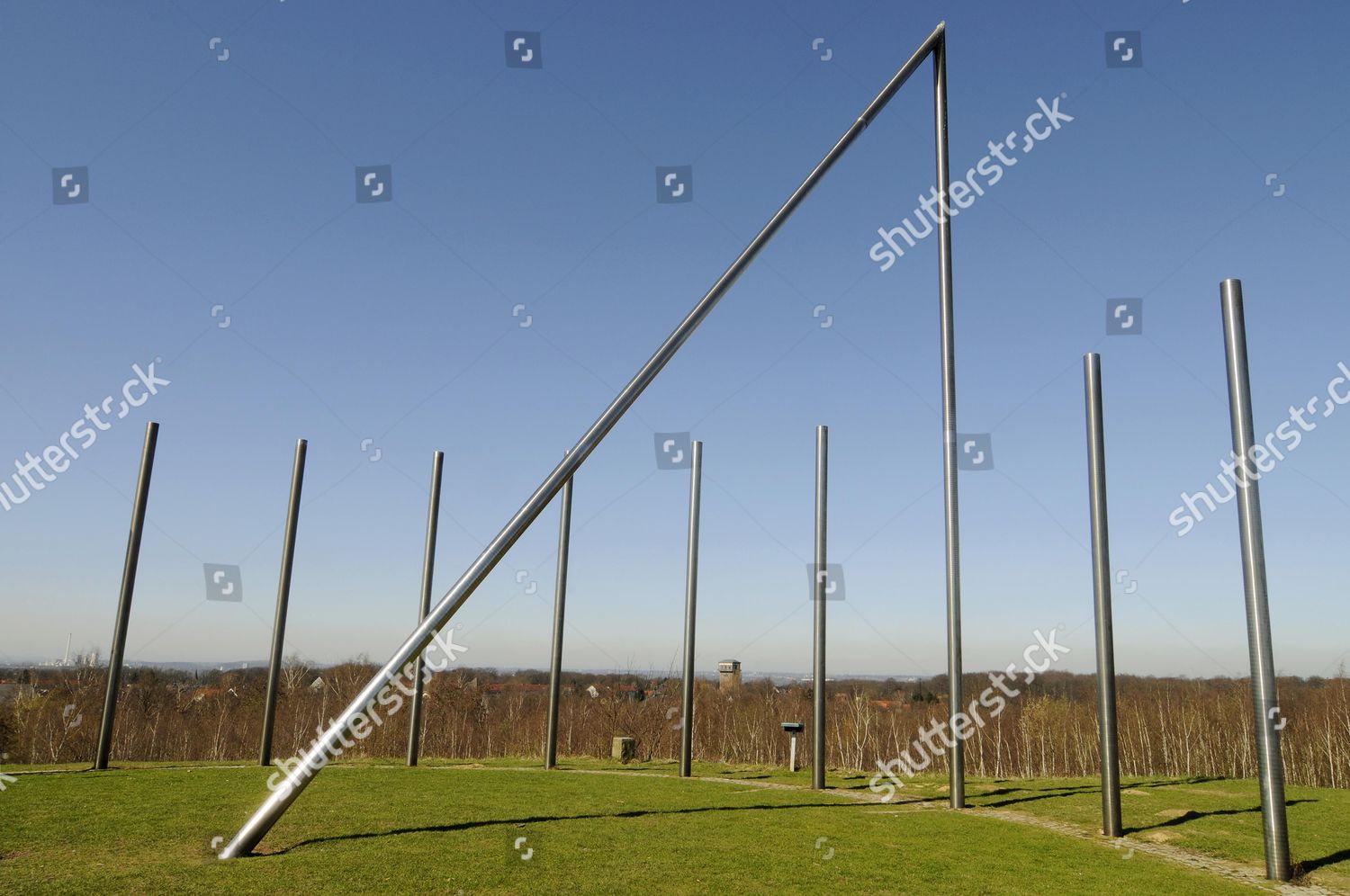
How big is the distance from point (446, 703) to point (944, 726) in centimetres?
5392

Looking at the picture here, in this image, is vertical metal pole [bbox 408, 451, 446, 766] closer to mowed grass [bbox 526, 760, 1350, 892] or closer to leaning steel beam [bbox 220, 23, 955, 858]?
mowed grass [bbox 526, 760, 1350, 892]

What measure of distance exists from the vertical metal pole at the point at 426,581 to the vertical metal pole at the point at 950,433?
10.7 m

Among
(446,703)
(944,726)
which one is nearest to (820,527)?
(944,726)

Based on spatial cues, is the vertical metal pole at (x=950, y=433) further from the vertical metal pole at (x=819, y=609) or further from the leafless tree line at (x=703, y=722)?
the leafless tree line at (x=703, y=722)

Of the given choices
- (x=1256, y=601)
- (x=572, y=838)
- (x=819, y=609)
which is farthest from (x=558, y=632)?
(x=1256, y=601)

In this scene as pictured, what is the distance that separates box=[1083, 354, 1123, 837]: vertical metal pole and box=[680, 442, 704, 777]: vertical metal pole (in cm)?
827

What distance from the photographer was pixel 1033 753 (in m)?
43.2

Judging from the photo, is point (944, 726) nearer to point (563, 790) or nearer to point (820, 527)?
point (820, 527)

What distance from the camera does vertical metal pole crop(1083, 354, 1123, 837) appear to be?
9.84m

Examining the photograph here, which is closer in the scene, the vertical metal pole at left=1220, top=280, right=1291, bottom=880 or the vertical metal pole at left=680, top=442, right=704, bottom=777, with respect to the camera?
the vertical metal pole at left=1220, top=280, right=1291, bottom=880

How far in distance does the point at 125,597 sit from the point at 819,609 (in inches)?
501

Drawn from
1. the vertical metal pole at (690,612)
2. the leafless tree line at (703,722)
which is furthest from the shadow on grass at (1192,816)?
the leafless tree line at (703,722)

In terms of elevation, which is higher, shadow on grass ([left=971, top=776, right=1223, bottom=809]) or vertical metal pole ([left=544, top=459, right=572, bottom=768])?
vertical metal pole ([left=544, top=459, right=572, bottom=768])

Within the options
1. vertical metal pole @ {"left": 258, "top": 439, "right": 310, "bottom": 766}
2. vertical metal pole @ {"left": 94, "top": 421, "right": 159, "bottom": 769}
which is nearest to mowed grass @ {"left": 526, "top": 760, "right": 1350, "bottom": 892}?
vertical metal pole @ {"left": 258, "top": 439, "right": 310, "bottom": 766}
